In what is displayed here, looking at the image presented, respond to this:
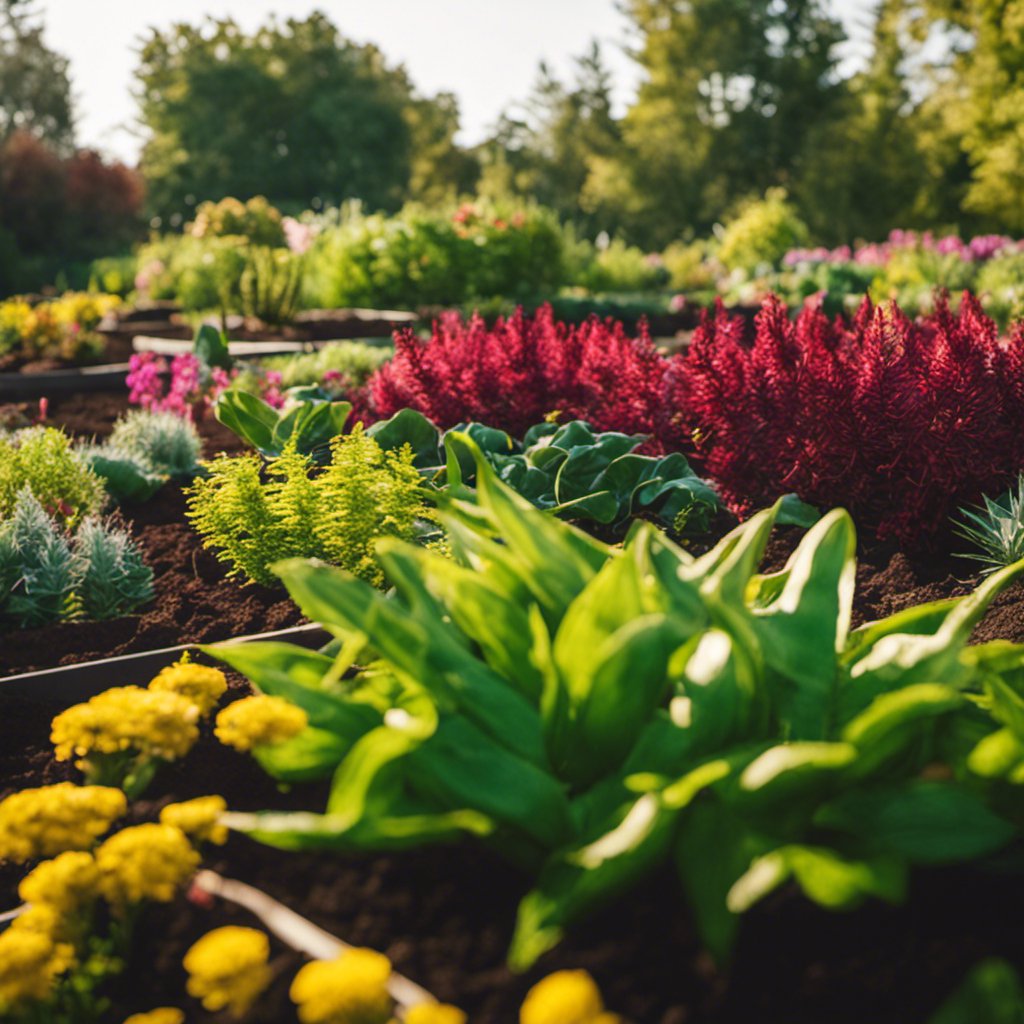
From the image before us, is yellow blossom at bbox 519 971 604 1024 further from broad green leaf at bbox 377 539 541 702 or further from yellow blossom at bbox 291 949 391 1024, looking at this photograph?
broad green leaf at bbox 377 539 541 702

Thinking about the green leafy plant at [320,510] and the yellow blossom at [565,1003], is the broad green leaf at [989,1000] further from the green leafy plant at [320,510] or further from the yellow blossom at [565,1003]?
the green leafy plant at [320,510]

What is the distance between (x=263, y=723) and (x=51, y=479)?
2.56 meters

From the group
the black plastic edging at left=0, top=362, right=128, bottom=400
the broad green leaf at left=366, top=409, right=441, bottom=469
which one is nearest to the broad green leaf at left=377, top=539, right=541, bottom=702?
the broad green leaf at left=366, top=409, right=441, bottom=469

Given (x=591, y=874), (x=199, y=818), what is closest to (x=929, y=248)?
(x=591, y=874)

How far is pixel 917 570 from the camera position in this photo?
2.98 meters

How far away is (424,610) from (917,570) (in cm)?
208

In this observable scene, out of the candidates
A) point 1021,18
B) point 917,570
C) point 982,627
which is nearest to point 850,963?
point 982,627

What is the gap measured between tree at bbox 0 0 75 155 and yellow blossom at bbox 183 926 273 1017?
4828 cm

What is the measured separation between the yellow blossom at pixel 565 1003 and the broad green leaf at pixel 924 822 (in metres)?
0.51

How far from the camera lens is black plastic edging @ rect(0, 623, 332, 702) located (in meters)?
2.37

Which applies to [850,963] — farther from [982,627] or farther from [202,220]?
[202,220]

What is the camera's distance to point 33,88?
41688 millimetres

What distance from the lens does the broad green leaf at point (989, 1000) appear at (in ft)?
3.30

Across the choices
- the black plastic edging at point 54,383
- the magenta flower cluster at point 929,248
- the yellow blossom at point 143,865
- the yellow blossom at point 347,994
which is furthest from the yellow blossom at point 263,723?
the magenta flower cluster at point 929,248
